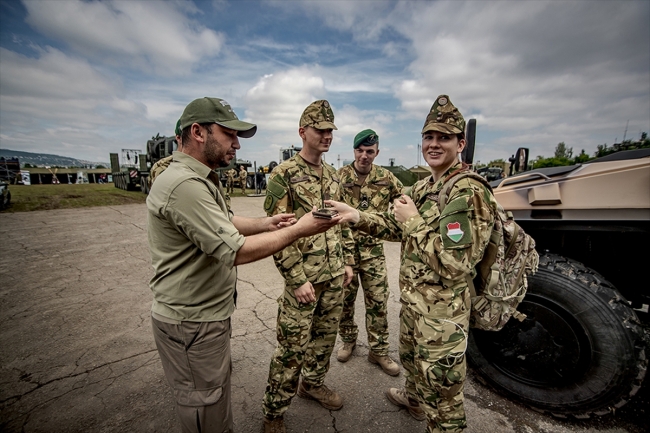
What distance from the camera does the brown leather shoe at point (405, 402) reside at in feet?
7.33

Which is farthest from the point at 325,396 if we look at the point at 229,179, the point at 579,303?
the point at 229,179

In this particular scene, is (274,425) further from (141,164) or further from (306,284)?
(141,164)

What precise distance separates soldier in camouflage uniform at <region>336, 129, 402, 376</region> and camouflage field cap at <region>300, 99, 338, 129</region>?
0.84 meters

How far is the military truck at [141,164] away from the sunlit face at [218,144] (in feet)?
41.7

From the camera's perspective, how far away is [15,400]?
2.37 meters

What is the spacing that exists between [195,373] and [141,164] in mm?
19015

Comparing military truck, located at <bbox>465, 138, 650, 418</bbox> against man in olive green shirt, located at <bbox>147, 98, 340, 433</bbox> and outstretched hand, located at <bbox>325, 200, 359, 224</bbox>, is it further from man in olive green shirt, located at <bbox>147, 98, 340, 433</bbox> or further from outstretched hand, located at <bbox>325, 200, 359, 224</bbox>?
man in olive green shirt, located at <bbox>147, 98, 340, 433</bbox>

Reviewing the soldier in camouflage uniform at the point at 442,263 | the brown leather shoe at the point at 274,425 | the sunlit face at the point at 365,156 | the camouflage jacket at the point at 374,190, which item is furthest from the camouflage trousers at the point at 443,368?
the sunlit face at the point at 365,156

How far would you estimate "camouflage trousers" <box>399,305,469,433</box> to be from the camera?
1684mm

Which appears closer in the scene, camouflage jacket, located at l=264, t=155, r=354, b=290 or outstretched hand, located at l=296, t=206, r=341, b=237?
outstretched hand, located at l=296, t=206, r=341, b=237

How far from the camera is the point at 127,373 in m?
2.68

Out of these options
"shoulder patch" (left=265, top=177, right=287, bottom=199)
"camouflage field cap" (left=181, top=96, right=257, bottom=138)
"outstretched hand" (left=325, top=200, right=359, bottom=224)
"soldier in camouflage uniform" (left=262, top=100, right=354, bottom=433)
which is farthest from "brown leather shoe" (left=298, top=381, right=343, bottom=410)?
"camouflage field cap" (left=181, top=96, right=257, bottom=138)

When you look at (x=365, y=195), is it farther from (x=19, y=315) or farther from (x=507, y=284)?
(x=19, y=315)

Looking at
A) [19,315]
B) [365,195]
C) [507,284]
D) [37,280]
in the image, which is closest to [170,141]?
[37,280]
